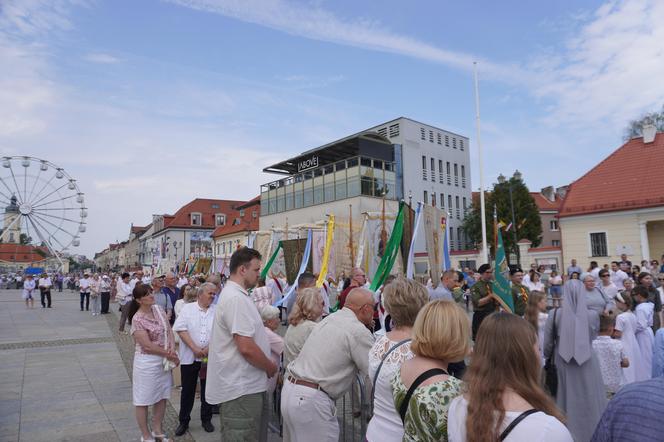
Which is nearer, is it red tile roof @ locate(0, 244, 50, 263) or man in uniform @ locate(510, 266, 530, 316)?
man in uniform @ locate(510, 266, 530, 316)

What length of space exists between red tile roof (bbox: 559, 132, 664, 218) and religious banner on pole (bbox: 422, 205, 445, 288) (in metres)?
22.1

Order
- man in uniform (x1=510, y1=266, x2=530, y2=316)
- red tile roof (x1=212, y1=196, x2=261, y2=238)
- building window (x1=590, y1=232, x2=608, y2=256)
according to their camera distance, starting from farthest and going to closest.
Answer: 1. red tile roof (x1=212, y1=196, x2=261, y2=238)
2. building window (x1=590, y1=232, x2=608, y2=256)
3. man in uniform (x1=510, y1=266, x2=530, y2=316)

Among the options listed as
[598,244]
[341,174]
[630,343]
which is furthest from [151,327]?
[341,174]

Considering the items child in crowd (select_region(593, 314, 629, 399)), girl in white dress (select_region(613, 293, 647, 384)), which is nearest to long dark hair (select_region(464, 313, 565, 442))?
child in crowd (select_region(593, 314, 629, 399))

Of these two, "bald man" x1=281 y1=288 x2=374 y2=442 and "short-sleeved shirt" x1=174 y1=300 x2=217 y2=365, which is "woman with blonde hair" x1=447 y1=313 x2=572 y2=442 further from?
"short-sleeved shirt" x1=174 y1=300 x2=217 y2=365

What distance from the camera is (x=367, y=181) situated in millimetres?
39281

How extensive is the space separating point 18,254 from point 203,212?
143 feet

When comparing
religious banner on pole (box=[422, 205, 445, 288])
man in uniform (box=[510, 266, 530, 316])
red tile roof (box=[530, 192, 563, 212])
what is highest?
red tile roof (box=[530, 192, 563, 212])

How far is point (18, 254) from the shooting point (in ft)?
292

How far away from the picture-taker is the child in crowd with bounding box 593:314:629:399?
5629 mm

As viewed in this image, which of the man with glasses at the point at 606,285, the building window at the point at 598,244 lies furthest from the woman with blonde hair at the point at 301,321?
the building window at the point at 598,244

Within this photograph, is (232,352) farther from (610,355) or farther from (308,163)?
(308,163)

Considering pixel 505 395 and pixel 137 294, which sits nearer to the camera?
pixel 505 395

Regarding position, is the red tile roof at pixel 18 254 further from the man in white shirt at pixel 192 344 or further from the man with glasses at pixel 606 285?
the man with glasses at pixel 606 285
